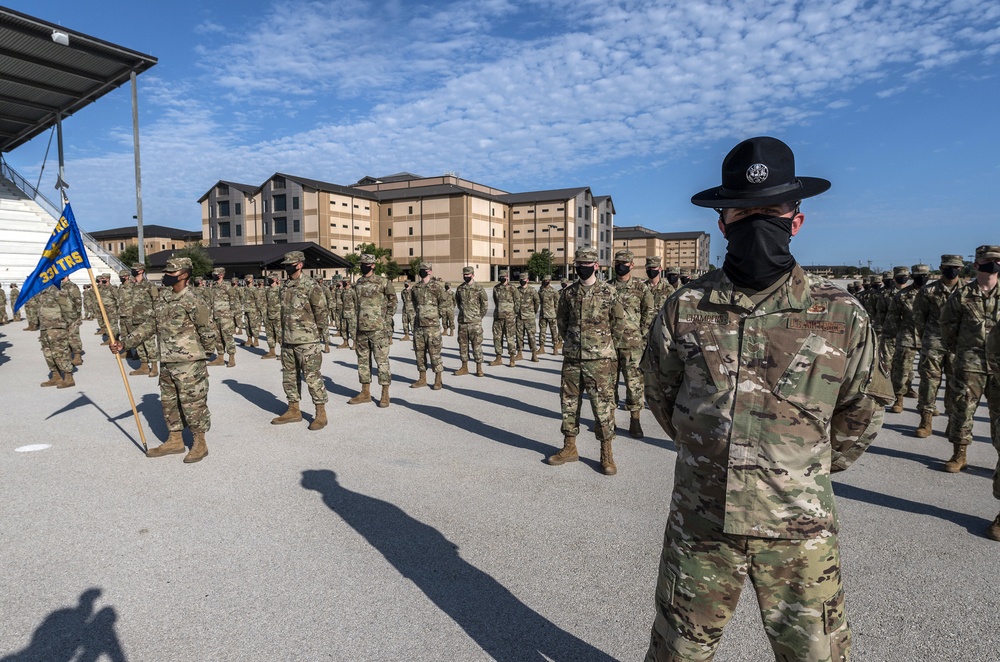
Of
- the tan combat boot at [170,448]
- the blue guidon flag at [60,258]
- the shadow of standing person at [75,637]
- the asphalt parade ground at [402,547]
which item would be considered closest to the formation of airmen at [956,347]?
the asphalt parade ground at [402,547]

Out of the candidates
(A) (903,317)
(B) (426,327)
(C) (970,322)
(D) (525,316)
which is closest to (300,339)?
(B) (426,327)

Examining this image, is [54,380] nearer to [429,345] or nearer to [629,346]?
[429,345]

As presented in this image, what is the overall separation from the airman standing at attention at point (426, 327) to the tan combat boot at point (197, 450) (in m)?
4.37

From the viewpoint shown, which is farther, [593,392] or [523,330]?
[523,330]

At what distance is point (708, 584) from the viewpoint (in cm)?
192

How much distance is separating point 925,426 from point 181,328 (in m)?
9.10

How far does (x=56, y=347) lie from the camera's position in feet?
33.0

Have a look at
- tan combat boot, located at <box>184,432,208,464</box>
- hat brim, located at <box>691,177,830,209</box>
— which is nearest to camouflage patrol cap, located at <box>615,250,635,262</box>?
hat brim, located at <box>691,177,830,209</box>

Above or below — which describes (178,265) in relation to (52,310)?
above

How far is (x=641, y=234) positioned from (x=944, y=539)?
116975 millimetres

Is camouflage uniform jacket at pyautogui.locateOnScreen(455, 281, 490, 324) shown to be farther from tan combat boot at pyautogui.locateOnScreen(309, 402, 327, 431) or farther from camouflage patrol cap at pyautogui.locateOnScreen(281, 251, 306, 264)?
tan combat boot at pyautogui.locateOnScreen(309, 402, 327, 431)

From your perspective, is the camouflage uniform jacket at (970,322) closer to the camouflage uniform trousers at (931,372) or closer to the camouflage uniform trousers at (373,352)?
the camouflage uniform trousers at (931,372)

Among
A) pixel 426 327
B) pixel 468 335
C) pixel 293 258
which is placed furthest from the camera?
pixel 468 335

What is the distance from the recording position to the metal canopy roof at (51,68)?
70.0 feet
